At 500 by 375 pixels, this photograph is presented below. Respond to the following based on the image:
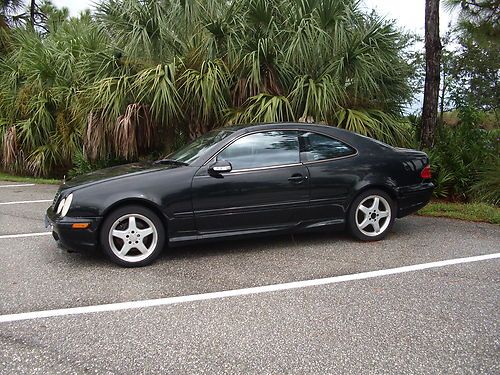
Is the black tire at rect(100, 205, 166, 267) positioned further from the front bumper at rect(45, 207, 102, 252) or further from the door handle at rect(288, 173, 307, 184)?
the door handle at rect(288, 173, 307, 184)

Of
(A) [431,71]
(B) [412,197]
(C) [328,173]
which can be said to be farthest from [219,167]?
(A) [431,71]

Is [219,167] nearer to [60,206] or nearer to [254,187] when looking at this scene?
[254,187]

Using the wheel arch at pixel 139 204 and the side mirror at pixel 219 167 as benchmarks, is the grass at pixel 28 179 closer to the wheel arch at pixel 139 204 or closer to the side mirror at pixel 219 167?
the wheel arch at pixel 139 204

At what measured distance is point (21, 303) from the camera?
3.60m

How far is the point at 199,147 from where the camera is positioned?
16.8 feet

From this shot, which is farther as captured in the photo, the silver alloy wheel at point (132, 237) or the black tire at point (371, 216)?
the black tire at point (371, 216)

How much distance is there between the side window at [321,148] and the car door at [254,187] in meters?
0.11

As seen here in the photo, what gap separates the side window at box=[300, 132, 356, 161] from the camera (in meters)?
5.11

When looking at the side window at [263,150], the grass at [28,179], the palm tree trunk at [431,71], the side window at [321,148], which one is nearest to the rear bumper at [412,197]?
the side window at [321,148]

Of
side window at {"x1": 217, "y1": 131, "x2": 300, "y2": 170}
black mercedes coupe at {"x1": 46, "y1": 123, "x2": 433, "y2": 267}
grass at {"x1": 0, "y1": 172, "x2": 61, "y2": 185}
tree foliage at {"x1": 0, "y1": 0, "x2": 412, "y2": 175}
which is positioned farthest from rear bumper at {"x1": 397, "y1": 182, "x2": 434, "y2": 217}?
grass at {"x1": 0, "y1": 172, "x2": 61, "y2": 185}

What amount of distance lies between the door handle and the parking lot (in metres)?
0.77

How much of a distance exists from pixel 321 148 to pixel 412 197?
128 cm

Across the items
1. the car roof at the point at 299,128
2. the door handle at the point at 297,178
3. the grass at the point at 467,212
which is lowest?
the grass at the point at 467,212

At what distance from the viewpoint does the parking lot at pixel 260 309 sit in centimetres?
276
